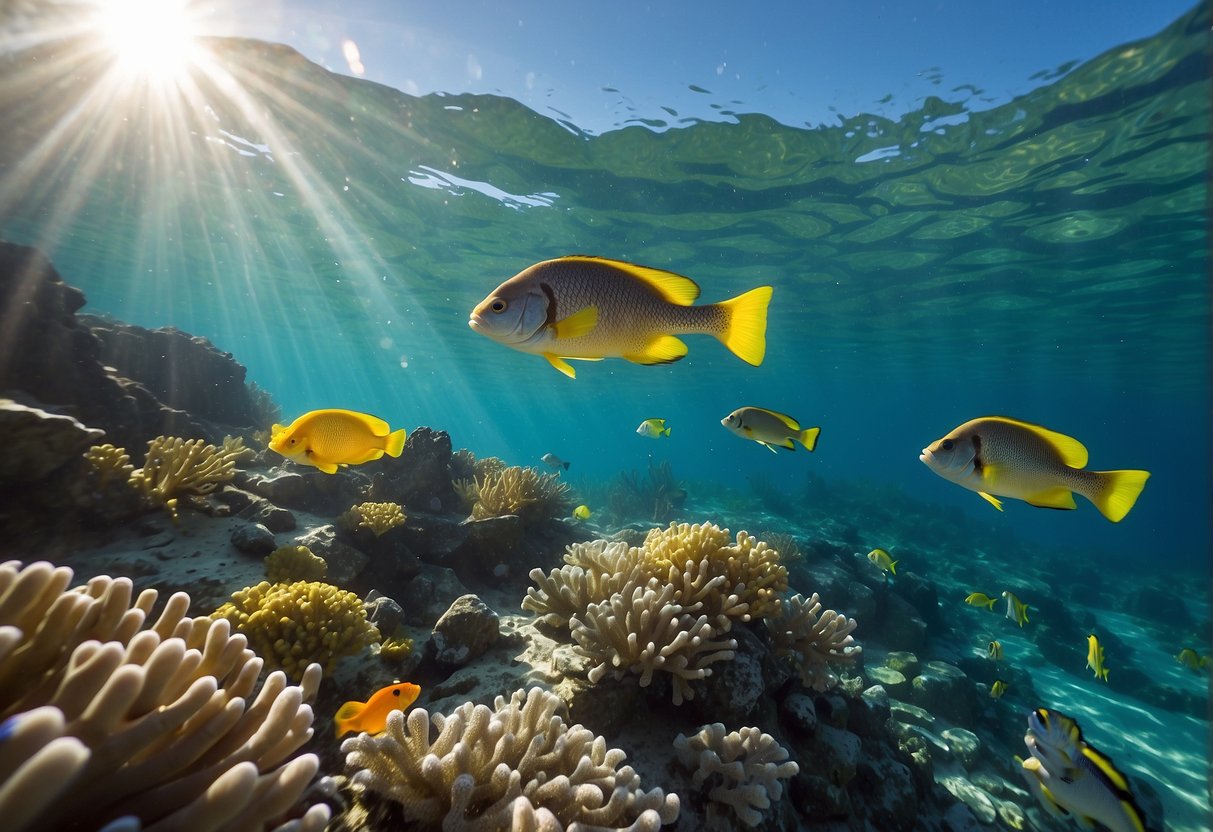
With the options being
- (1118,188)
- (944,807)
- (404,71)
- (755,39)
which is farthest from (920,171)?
(944,807)

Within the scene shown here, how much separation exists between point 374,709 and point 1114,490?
4.41 meters

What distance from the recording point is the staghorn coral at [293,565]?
4.38m

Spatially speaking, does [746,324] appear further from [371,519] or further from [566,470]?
[566,470]

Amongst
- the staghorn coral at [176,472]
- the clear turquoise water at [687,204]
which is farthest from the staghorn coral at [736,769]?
the staghorn coral at [176,472]

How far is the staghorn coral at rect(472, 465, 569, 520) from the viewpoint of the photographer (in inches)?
276

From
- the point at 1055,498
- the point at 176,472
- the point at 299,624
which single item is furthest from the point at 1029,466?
the point at 176,472

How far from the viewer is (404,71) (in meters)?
11.8

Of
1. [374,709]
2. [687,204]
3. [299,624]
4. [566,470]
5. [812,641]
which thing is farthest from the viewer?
[687,204]

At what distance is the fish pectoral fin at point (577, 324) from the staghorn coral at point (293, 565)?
382 centimetres

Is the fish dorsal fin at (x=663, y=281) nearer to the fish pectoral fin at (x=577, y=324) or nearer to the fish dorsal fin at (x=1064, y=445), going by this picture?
the fish pectoral fin at (x=577, y=324)

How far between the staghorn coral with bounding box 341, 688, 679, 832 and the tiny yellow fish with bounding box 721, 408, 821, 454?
3.52 metres

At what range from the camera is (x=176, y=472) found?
5.25m

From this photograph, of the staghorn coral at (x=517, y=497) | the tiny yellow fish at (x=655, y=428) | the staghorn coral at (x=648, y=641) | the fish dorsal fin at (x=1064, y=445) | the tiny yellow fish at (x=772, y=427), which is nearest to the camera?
the fish dorsal fin at (x=1064, y=445)

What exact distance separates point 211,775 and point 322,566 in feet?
11.2
